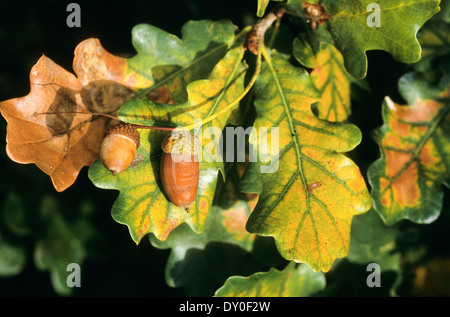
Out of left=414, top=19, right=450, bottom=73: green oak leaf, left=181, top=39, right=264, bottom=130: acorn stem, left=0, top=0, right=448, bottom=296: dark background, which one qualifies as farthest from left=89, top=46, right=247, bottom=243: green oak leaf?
left=414, top=19, right=450, bottom=73: green oak leaf

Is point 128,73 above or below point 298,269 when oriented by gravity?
above

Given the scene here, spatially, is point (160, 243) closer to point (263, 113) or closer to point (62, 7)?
point (263, 113)

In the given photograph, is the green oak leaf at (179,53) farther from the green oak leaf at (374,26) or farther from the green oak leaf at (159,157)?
the green oak leaf at (374,26)

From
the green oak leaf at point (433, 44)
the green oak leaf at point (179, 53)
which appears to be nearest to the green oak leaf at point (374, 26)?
the green oak leaf at point (179, 53)

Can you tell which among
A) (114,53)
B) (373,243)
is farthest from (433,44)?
(114,53)

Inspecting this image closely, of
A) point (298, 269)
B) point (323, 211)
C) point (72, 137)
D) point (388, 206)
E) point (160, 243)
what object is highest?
point (72, 137)

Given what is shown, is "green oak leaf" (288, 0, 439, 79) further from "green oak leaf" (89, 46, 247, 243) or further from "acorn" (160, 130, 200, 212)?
"acorn" (160, 130, 200, 212)

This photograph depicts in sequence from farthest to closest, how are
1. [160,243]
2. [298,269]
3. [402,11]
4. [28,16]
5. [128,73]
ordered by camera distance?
[28,16], [298,269], [160,243], [128,73], [402,11]

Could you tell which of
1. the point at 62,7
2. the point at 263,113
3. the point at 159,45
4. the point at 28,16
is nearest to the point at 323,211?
the point at 263,113
